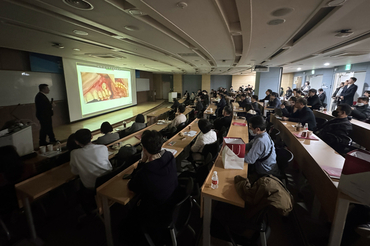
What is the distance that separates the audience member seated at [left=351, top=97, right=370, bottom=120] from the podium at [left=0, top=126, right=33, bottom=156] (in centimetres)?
835

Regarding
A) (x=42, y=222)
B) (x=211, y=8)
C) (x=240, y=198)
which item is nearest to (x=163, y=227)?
(x=240, y=198)

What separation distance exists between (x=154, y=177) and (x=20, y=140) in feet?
9.51

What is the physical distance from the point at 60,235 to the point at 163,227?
1689 mm

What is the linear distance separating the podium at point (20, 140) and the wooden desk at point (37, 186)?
3.30 feet

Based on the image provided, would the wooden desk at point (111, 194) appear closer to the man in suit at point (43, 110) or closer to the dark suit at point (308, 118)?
the man in suit at point (43, 110)

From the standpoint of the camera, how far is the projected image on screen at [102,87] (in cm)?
889

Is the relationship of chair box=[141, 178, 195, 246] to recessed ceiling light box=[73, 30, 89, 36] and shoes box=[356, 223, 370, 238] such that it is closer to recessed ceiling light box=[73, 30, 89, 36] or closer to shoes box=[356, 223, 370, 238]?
shoes box=[356, 223, 370, 238]

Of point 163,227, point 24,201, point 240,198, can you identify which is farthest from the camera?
point 24,201

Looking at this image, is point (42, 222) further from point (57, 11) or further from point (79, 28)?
point (79, 28)

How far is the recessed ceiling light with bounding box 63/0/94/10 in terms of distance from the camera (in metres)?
2.29

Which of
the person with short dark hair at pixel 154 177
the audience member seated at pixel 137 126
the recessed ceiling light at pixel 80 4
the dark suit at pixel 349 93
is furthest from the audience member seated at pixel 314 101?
the recessed ceiling light at pixel 80 4

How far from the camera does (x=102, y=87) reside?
1008cm

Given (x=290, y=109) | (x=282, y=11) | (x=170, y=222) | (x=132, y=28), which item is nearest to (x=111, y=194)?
Result: (x=170, y=222)

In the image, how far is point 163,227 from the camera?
160 centimetres
